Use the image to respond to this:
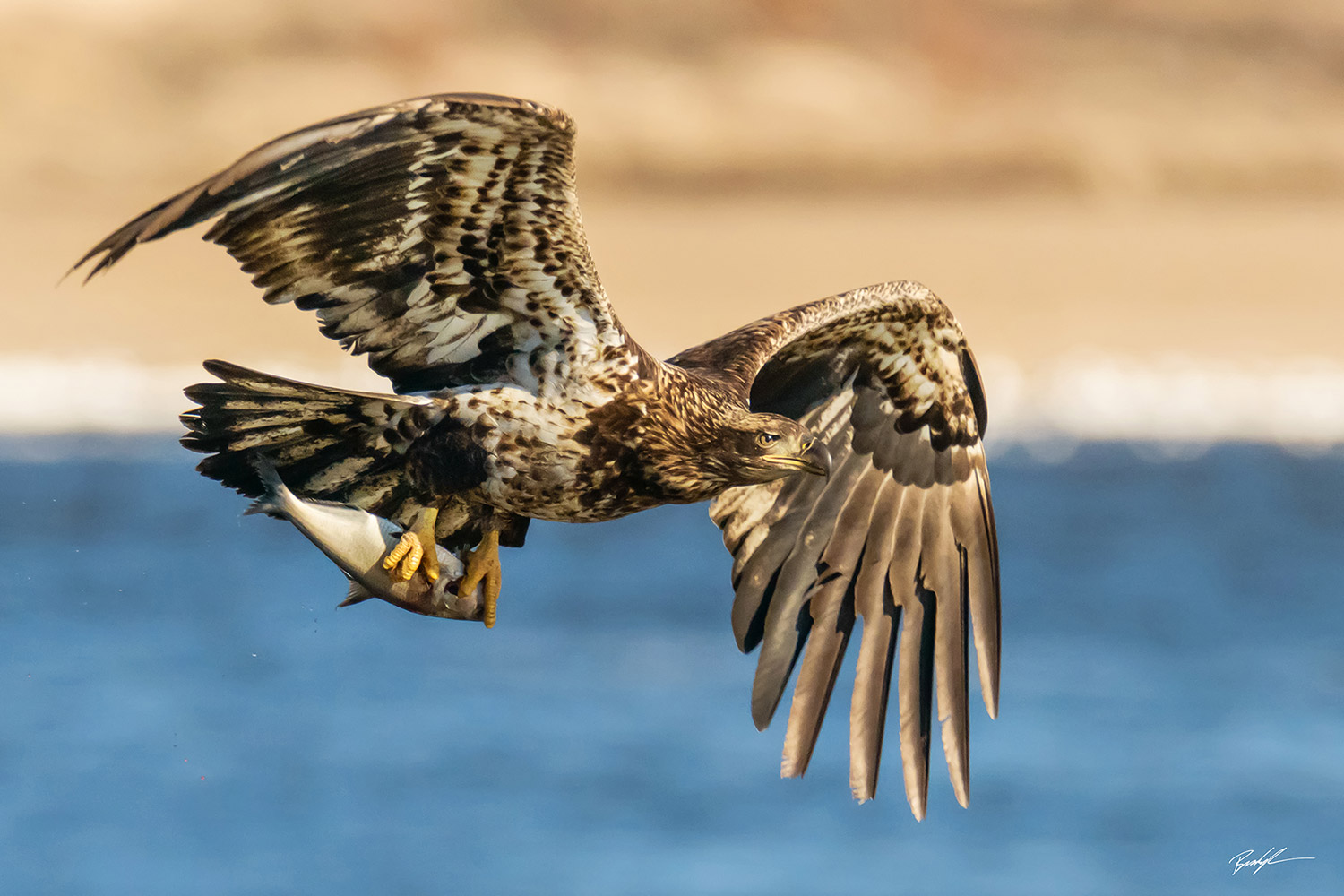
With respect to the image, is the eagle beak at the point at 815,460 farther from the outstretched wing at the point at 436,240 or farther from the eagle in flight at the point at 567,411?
the outstretched wing at the point at 436,240

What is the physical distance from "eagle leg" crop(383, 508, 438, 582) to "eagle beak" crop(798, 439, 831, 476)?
1298 mm

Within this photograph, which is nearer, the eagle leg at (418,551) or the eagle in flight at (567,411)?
the eagle in flight at (567,411)

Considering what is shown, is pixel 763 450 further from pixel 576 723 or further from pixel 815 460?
pixel 576 723

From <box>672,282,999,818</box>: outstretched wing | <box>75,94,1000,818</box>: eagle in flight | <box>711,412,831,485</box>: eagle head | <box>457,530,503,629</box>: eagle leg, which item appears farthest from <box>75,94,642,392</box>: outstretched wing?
<box>672,282,999,818</box>: outstretched wing

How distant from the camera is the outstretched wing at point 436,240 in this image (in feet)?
18.7

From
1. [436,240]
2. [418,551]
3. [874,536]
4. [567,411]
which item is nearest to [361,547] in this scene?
[418,551]

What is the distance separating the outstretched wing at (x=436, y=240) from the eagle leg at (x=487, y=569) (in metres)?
0.65

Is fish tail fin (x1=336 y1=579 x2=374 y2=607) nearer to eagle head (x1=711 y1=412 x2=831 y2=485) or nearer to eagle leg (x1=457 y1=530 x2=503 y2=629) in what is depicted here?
eagle leg (x1=457 y1=530 x2=503 y2=629)

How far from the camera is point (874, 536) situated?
8242 mm

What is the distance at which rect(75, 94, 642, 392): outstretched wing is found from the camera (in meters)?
5.70

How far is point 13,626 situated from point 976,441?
22.3m

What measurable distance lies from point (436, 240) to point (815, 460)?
60.8 inches

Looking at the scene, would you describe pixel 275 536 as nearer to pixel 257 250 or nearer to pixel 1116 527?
pixel 1116 527
